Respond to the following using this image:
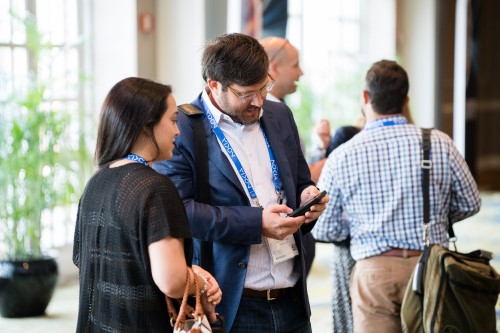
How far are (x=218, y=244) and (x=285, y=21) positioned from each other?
6.34m

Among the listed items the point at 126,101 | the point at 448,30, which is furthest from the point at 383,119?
the point at 448,30

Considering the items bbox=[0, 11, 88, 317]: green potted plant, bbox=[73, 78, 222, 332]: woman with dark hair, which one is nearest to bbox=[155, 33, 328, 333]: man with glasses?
bbox=[73, 78, 222, 332]: woman with dark hair

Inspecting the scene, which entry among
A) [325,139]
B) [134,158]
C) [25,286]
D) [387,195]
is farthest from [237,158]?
[25,286]

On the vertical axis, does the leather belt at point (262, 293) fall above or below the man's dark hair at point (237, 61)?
below

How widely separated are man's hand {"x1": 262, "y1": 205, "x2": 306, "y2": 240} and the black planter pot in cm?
368

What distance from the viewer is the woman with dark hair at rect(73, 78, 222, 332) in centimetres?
231

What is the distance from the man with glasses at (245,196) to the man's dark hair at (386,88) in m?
0.91

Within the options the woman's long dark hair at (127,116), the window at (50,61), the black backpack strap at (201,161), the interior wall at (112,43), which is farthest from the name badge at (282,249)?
the interior wall at (112,43)

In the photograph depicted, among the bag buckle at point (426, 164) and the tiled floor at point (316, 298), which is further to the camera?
the tiled floor at point (316, 298)

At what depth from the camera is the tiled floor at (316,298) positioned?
6000mm

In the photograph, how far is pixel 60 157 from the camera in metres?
6.32

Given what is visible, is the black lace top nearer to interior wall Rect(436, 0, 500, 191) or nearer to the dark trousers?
the dark trousers

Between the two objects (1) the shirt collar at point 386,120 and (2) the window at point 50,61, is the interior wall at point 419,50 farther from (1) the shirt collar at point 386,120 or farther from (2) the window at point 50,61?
(1) the shirt collar at point 386,120

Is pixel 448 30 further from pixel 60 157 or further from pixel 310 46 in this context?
pixel 60 157
